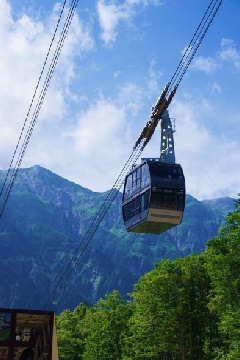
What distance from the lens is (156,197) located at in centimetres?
2669

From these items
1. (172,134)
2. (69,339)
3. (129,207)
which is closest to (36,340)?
(129,207)

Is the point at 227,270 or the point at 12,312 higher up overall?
the point at 227,270

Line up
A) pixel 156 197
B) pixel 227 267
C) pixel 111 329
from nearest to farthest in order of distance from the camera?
pixel 156 197, pixel 227 267, pixel 111 329

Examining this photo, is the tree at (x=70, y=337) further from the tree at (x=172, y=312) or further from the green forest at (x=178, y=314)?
the tree at (x=172, y=312)

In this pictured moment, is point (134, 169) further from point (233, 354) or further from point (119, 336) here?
point (119, 336)

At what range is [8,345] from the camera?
2911 centimetres

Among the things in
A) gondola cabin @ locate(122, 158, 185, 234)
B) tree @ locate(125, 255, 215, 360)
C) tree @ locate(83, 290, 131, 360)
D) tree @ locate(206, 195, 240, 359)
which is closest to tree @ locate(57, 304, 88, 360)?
tree @ locate(83, 290, 131, 360)

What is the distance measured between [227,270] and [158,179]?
492 inches

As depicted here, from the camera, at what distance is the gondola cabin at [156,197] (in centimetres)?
2661

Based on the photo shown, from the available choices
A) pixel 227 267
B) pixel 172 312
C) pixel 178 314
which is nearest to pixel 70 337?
pixel 178 314

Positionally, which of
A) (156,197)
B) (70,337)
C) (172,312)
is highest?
(156,197)

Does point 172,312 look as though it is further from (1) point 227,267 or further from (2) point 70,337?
(2) point 70,337

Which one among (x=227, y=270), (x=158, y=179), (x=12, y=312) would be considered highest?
(x=158, y=179)

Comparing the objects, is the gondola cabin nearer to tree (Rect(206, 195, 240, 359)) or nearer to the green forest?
tree (Rect(206, 195, 240, 359))
